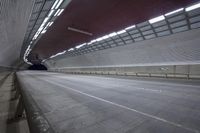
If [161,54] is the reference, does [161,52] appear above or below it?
above

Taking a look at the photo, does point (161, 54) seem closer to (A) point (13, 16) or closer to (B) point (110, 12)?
(B) point (110, 12)

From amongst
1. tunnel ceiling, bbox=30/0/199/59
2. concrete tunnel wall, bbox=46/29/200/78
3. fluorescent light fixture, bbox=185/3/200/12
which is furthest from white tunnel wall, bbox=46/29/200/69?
tunnel ceiling, bbox=30/0/199/59

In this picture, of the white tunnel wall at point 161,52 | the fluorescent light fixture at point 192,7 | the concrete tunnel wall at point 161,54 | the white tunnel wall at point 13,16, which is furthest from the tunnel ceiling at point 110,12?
the concrete tunnel wall at point 161,54

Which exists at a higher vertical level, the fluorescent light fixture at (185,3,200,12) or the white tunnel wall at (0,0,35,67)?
the fluorescent light fixture at (185,3,200,12)

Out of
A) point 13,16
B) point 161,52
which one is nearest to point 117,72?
point 161,52

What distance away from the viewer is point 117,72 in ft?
99.2

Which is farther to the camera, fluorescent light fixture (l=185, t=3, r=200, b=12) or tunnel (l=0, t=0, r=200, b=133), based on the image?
fluorescent light fixture (l=185, t=3, r=200, b=12)

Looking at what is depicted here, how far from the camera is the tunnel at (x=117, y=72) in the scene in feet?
17.6

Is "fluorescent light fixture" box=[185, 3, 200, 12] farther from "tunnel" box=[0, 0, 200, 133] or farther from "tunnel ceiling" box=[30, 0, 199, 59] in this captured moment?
"tunnel ceiling" box=[30, 0, 199, 59]

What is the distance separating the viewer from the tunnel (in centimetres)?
537

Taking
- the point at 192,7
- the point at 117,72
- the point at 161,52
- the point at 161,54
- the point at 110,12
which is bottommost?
the point at 117,72

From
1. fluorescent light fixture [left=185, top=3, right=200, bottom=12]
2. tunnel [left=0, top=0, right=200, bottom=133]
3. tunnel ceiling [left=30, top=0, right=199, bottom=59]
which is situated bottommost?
tunnel [left=0, top=0, right=200, bottom=133]

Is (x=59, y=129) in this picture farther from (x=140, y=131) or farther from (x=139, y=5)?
(x=139, y=5)

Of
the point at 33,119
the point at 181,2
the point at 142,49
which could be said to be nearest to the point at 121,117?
the point at 33,119
